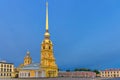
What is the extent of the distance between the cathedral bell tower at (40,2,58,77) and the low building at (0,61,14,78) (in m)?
14.2

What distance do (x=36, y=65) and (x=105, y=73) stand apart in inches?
3211

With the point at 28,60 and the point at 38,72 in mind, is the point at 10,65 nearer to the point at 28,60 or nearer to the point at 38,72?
the point at 28,60

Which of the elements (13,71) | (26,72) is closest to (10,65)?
(13,71)

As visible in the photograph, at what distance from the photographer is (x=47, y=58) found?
101m

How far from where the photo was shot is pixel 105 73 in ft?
567

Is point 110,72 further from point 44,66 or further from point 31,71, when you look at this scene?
point 31,71

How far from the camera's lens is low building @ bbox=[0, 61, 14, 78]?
104100mm

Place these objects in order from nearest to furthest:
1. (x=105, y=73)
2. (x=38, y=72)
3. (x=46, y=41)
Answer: (x=38, y=72) < (x=46, y=41) < (x=105, y=73)

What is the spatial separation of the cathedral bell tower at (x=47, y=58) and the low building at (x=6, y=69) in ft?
46.7

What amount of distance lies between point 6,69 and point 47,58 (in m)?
17.4

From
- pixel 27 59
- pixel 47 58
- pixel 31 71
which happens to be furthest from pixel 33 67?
pixel 27 59

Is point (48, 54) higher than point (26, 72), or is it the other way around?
point (48, 54)

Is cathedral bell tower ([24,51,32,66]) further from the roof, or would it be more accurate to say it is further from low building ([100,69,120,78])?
low building ([100,69,120,78])

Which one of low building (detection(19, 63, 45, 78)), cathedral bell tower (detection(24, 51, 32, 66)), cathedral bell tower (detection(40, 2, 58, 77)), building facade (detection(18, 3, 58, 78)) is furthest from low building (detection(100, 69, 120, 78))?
low building (detection(19, 63, 45, 78))
